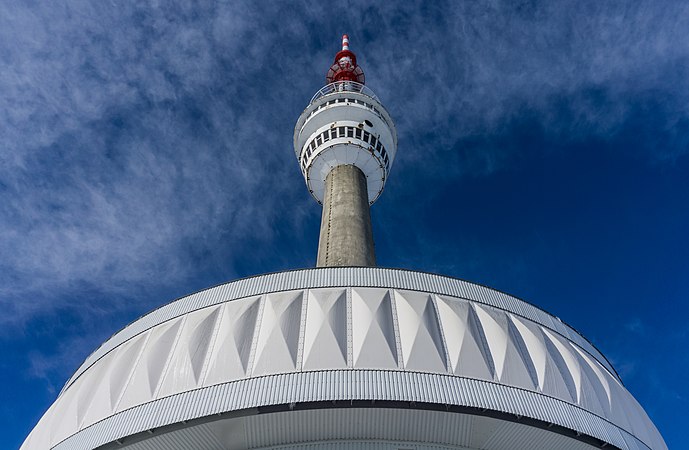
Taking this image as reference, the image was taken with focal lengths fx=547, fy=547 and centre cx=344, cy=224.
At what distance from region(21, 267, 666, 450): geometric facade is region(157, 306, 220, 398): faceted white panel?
0.05 m

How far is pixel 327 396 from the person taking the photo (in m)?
16.1

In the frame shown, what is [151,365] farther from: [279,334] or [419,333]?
[419,333]

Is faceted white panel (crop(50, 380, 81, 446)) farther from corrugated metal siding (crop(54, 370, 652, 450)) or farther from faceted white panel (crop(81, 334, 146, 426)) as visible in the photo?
corrugated metal siding (crop(54, 370, 652, 450))

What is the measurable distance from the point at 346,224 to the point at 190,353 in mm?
17068

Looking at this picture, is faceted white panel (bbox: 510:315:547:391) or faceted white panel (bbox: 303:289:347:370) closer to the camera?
faceted white panel (bbox: 303:289:347:370)

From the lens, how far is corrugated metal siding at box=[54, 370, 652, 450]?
53.2 ft

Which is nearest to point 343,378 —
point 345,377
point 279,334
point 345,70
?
point 345,377

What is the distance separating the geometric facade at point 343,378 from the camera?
16594mm

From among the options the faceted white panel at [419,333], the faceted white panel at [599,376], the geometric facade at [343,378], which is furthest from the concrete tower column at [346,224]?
the faceted white panel at [599,376]

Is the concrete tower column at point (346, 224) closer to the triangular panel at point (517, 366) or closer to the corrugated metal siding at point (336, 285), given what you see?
the corrugated metal siding at point (336, 285)

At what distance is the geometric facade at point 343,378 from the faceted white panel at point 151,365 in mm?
47

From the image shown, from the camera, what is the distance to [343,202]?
36.4m

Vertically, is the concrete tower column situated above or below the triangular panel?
above

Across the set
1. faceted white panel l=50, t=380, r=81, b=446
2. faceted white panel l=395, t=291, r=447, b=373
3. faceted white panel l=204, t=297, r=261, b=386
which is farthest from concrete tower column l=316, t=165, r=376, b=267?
faceted white panel l=50, t=380, r=81, b=446
